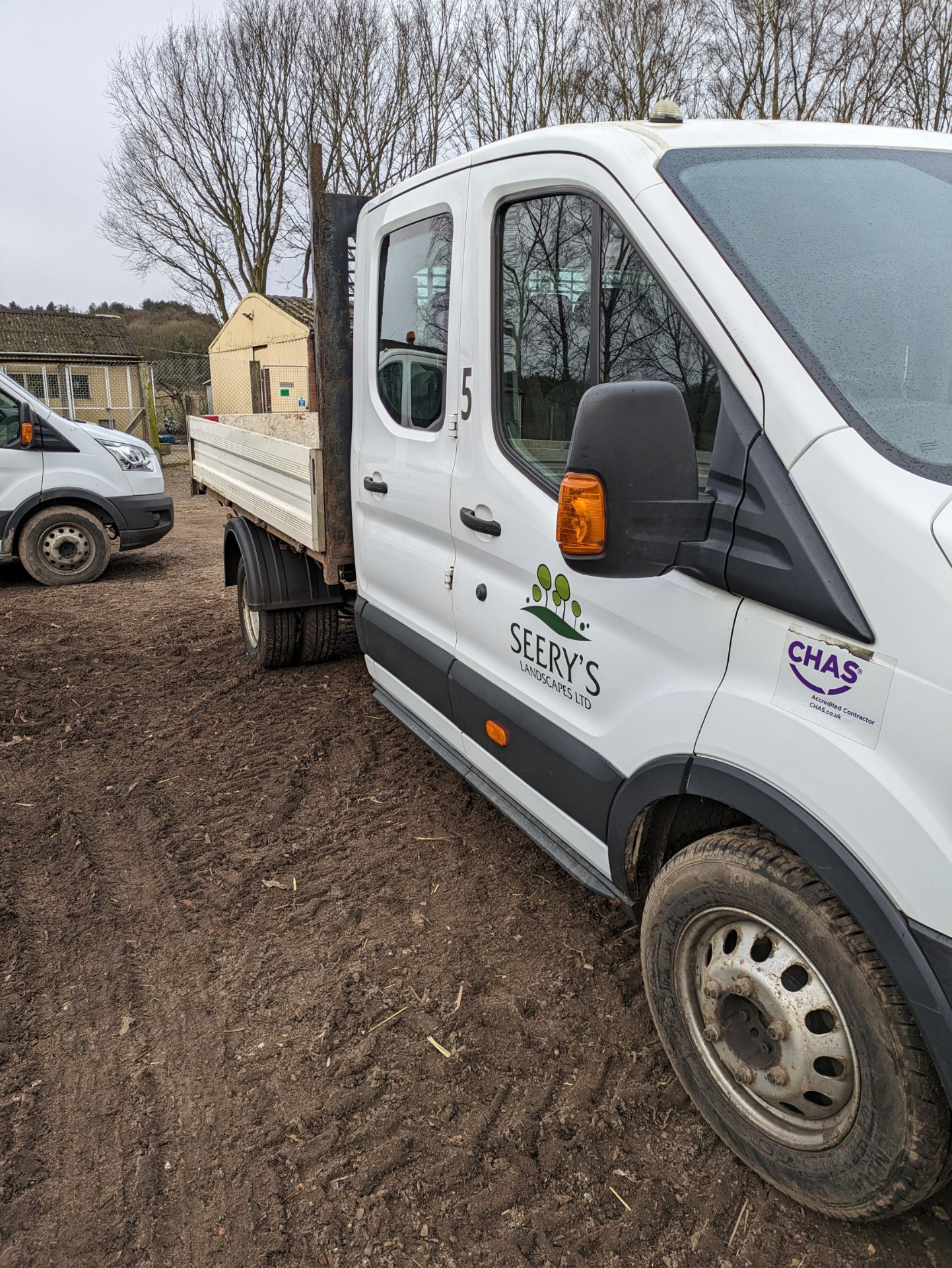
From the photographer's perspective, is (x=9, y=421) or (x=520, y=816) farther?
(x=9, y=421)

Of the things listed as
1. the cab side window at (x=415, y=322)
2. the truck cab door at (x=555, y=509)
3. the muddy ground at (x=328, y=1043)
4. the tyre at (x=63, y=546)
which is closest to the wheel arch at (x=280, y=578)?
the muddy ground at (x=328, y=1043)

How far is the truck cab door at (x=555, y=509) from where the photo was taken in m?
2.12

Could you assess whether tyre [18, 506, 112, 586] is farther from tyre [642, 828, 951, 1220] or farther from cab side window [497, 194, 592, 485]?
tyre [642, 828, 951, 1220]

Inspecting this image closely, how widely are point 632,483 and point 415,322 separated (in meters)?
1.77

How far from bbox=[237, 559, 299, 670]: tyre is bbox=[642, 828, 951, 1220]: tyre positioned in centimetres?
357

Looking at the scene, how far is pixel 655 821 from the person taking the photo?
2.38m

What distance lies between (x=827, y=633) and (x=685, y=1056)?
3.85 feet

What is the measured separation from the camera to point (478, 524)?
290cm

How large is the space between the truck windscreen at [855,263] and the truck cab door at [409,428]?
106 cm

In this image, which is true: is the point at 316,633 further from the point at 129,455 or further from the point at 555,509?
the point at 129,455

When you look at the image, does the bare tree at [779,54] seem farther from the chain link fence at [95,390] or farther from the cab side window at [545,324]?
the cab side window at [545,324]

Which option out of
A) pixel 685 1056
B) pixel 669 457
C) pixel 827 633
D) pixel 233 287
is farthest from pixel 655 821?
pixel 233 287

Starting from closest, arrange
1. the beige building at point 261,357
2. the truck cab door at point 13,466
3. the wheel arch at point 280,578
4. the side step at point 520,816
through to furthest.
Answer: the side step at point 520,816, the wheel arch at point 280,578, the truck cab door at point 13,466, the beige building at point 261,357

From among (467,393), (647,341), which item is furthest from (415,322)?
(647,341)
